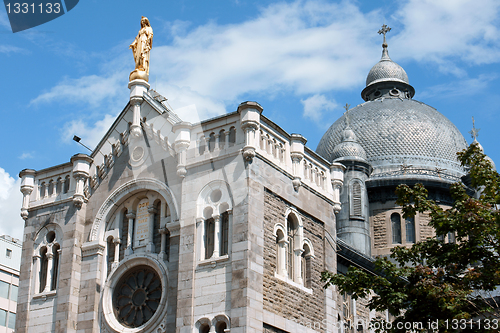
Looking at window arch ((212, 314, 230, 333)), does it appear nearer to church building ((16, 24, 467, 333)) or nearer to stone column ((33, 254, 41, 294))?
church building ((16, 24, 467, 333))

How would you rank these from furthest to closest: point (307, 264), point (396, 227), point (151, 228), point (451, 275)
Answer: point (396, 227)
point (151, 228)
point (307, 264)
point (451, 275)

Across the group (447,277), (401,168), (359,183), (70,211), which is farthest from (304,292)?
(401,168)

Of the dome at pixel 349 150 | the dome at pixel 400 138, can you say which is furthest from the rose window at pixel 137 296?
the dome at pixel 400 138

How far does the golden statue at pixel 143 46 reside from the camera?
31562 mm

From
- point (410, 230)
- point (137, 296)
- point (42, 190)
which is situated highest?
point (410, 230)

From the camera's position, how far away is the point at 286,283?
26578 millimetres

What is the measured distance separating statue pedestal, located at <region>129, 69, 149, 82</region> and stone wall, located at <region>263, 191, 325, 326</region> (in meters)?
7.69

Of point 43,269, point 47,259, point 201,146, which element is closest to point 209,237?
point 201,146

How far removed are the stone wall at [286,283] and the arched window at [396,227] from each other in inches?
800

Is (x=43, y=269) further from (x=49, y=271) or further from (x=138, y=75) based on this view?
(x=138, y=75)

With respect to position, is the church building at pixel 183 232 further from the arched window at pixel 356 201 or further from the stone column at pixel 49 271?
the arched window at pixel 356 201

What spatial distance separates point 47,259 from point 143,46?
912cm

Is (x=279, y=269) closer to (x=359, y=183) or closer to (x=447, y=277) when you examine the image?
(x=447, y=277)

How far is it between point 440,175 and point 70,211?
2773 cm
